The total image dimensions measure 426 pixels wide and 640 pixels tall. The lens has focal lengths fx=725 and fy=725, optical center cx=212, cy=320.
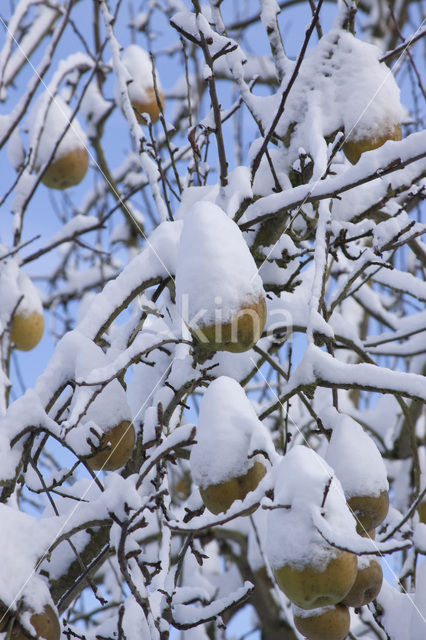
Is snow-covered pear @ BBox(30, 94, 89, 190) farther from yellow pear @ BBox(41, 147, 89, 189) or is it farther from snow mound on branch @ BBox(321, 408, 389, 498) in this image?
snow mound on branch @ BBox(321, 408, 389, 498)

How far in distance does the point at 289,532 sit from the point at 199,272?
42 cm

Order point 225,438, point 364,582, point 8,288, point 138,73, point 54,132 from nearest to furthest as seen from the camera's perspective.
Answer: point 225,438, point 364,582, point 8,288, point 54,132, point 138,73

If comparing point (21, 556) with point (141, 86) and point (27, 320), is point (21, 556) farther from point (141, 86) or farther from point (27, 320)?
point (141, 86)

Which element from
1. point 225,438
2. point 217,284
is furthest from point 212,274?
point 225,438

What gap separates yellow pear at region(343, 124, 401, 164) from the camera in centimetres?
150

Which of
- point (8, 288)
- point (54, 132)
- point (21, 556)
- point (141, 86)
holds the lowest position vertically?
point (21, 556)

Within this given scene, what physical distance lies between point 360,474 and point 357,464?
0.06 ft

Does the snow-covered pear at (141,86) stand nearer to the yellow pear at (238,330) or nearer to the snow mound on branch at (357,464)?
the yellow pear at (238,330)

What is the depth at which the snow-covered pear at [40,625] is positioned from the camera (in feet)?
3.51

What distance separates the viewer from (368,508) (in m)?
1.15

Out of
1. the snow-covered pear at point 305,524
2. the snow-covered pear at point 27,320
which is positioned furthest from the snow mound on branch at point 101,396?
the snow-covered pear at point 27,320

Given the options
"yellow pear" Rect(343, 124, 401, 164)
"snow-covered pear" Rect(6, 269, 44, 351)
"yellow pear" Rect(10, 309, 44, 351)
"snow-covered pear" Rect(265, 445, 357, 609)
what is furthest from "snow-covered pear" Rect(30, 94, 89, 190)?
"snow-covered pear" Rect(265, 445, 357, 609)

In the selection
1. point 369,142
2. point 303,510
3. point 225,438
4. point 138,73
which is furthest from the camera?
point 138,73

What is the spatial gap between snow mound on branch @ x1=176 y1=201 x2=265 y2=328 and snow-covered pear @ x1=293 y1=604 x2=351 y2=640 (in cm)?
49
